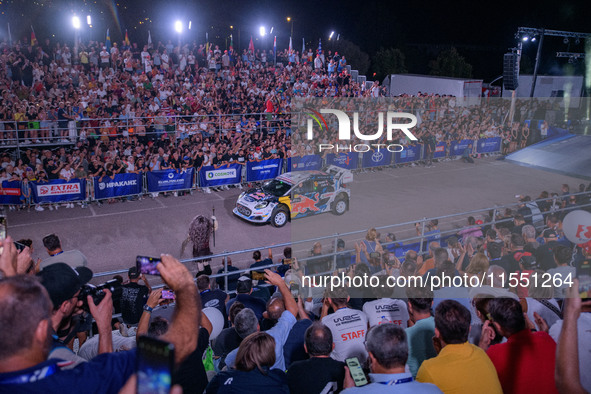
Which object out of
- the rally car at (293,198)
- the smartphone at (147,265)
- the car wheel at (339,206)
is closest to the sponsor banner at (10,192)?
the rally car at (293,198)

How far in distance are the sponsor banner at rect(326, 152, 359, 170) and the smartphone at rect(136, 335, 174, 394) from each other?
779 inches


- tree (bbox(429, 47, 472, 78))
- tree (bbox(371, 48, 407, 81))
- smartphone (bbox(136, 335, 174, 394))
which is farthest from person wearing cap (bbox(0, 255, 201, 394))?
tree (bbox(429, 47, 472, 78))

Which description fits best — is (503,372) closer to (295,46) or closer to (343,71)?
(343,71)

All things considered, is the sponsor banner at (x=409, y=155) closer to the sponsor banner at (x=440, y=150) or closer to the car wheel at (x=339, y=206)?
the sponsor banner at (x=440, y=150)

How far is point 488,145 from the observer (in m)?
27.3

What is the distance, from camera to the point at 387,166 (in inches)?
928

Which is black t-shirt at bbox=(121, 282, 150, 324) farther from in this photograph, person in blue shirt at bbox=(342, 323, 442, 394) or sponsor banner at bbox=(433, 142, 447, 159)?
sponsor banner at bbox=(433, 142, 447, 159)

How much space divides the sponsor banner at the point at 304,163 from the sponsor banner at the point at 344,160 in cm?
56

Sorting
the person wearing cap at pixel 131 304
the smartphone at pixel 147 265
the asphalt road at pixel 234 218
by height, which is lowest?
the asphalt road at pixel 234 218

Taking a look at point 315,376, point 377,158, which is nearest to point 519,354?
point 315,376

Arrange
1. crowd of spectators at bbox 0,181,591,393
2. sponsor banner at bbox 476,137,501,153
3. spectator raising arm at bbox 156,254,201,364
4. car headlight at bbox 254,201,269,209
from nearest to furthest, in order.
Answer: crowd of spectators at bbox 0,181,591,393 → spectator raising arm at bbox 156,254,201,364 → car headlight at bbox 254,201,269,209 → sponsor banner at bbox 476,137,501,153

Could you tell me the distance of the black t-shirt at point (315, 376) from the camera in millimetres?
3670

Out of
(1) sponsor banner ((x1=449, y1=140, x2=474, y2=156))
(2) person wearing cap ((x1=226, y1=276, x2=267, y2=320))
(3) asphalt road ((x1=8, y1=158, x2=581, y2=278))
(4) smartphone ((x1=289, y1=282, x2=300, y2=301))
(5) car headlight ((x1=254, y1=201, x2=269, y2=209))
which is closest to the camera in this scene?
(2) person wearing cap ((x1=226, y1=276, x2=267, y2=320))

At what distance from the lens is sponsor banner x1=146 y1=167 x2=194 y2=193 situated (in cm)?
1695
